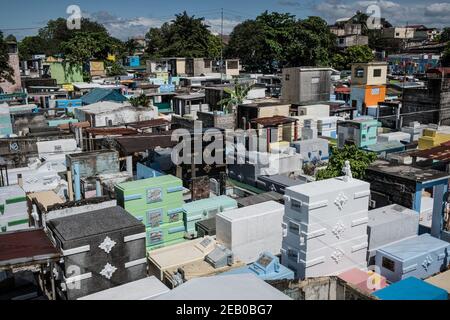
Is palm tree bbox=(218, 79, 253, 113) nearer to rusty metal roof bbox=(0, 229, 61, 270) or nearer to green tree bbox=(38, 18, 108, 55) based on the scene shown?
rusty metal roof bbox=(0, 229, 61, 270)

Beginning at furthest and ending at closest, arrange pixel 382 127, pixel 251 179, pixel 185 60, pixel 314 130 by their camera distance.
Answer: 1. pixel 185 60
2. pixel 382 127
3. pixel 314 130
4. pixel 251 179

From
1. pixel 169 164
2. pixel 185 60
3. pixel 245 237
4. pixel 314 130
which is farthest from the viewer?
pixel 185 60

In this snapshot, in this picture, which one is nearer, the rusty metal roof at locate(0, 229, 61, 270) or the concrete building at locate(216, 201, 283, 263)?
the rusty metal roof at locate(0, 229, 61, 270)

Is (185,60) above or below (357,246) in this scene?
above

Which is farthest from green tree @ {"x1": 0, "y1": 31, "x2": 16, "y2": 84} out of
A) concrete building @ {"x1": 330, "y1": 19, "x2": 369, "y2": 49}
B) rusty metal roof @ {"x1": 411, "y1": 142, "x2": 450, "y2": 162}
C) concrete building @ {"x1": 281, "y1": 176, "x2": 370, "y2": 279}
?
concrete building @ {"x1": 330, "y1": 19, "x2": 369, "y2": 49}

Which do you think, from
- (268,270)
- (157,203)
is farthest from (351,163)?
(268,270)

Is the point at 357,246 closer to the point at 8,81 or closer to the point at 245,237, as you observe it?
the point at 245,237
